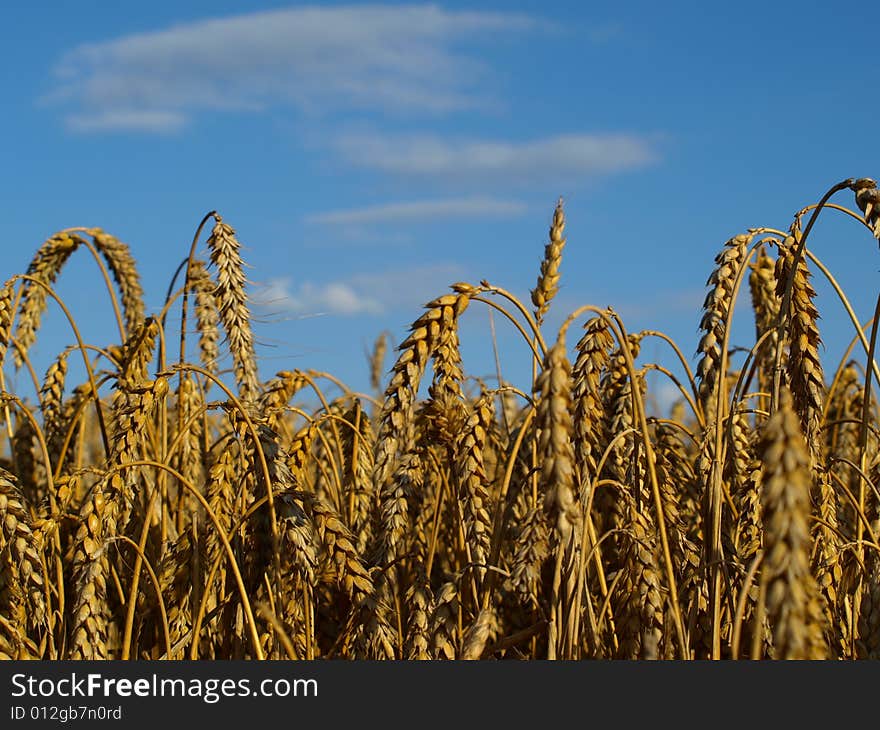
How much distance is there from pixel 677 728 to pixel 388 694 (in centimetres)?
65

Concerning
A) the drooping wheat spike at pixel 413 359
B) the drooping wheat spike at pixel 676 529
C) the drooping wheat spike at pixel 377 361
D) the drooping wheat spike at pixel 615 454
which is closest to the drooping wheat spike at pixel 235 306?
the drooping wheat spike at pixel 413 359

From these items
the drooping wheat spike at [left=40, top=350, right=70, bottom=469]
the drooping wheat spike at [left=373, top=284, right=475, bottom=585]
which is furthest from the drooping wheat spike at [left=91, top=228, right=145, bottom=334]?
the drooping wheat spike at [left=373, top=284, right=475, bottom=585]

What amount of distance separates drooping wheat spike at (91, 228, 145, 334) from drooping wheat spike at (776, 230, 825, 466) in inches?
136

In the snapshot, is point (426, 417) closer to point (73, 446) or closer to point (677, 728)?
point (677, 728)

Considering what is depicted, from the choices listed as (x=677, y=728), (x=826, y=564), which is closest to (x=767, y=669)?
(x=677, y=728)

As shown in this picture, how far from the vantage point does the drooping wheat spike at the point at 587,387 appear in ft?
8.44

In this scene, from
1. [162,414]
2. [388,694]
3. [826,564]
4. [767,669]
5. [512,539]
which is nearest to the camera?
[767,669]

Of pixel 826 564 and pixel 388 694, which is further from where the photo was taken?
pixel 826 564

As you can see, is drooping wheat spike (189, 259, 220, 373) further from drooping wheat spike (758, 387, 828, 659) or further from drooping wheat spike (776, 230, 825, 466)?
drooping wheat spike (758, 387, 828, 659)

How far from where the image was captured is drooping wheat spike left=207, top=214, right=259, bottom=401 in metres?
3.50

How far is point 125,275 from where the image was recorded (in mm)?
5352

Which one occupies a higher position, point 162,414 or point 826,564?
point 162,414

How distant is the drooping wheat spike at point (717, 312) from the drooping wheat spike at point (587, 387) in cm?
26

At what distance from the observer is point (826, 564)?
280 centimetres
